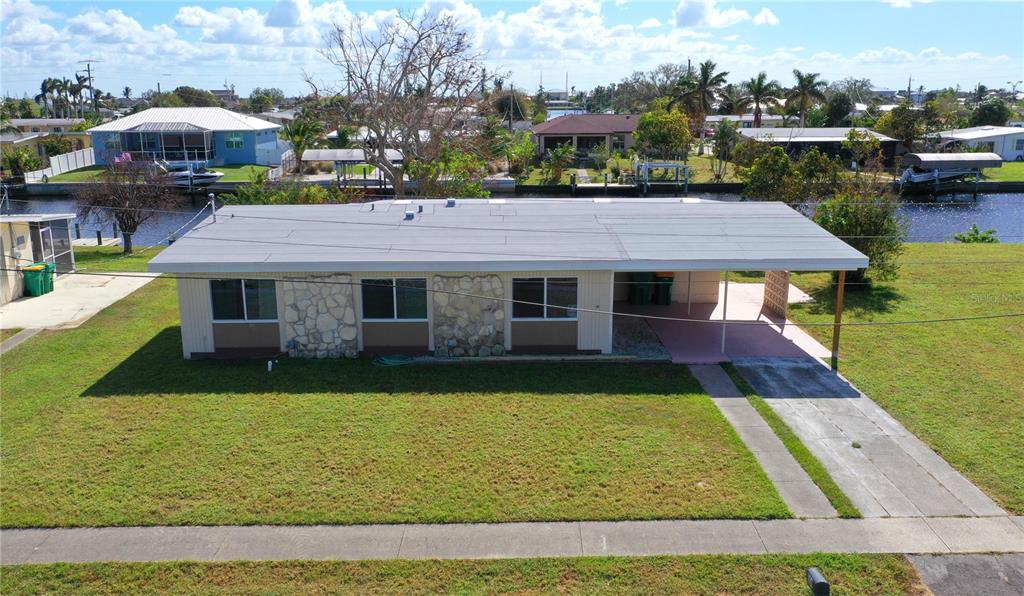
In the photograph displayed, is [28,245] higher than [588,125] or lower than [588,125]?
lower

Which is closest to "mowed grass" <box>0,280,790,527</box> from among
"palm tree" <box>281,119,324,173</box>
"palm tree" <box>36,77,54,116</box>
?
"palm tree" <box>281,119,324,173</box>

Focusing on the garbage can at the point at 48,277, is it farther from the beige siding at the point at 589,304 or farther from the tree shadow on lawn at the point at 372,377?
the beige siding at the point at 589,304

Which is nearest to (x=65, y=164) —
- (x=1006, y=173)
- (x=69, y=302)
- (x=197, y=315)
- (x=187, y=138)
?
(x=187, y=138)

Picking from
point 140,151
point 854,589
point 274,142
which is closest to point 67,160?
point 140,151

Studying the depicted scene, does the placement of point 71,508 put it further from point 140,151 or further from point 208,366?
point 140,151

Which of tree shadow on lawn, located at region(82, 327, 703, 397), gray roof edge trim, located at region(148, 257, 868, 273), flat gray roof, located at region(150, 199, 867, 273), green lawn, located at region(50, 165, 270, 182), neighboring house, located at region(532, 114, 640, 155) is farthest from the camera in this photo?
neighboring house, located at region(532, 114, 640, 155)

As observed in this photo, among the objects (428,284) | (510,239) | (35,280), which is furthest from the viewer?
(35,280)

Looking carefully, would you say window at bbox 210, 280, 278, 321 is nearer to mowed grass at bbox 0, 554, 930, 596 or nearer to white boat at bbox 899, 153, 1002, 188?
mowed grass at bbox 0, 554, 930, 596

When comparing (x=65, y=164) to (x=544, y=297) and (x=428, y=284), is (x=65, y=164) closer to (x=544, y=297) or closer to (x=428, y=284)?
(x=428, y=284)
